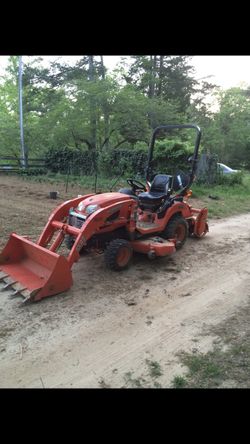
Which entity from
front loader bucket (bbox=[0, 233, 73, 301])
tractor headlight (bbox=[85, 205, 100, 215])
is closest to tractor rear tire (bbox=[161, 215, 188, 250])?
tractor headlight (bbox=[85, 205, 100, 215])

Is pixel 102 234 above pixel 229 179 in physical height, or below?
below

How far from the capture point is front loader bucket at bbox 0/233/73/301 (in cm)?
382

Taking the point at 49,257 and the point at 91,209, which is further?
the point at 91,209

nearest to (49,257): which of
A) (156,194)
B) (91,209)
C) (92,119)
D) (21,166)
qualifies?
(91,209)

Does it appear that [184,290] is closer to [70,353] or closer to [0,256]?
[70,353]

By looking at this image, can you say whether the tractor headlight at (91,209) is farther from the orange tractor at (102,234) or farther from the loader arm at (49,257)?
the loader arm at (49,257)

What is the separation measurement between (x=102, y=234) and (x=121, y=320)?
1.41 m

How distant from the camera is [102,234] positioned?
15.3 feet

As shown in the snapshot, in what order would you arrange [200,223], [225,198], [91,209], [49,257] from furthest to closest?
[225,198] < [200,223] < [91,209] < [49,257]

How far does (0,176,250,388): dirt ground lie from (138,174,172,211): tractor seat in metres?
0.82

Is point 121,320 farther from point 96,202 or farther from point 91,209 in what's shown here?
point 96,202

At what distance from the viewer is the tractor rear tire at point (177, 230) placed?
5469mm
